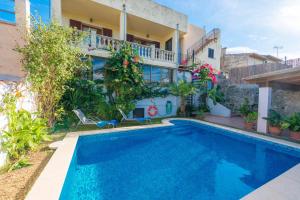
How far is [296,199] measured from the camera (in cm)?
351

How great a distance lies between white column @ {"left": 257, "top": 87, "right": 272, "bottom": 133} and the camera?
28.8 ft

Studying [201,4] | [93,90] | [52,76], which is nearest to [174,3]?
[201,4]

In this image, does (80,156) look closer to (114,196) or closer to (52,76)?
(114,196)

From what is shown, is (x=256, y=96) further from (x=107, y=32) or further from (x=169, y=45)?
(x=107, y=32)

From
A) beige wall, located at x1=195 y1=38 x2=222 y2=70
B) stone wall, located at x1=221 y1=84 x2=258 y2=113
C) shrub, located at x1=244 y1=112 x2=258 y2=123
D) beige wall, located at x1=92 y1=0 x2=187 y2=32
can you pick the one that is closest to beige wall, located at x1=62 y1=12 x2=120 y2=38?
beige wall, located at x1=92 y1=0 x2=187 y2=32

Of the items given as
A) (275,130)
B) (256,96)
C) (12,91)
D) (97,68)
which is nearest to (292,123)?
(275,130)

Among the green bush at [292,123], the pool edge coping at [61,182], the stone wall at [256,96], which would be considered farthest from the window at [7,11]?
the green bush at [292,123]

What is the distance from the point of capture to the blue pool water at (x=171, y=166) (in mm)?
4145

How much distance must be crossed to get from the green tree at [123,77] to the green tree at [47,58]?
339cm

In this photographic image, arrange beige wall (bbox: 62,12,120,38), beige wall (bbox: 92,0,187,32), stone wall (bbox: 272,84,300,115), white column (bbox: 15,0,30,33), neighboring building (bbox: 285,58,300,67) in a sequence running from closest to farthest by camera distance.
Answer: white column (bbox: 15,0,30,33)
stone wall (bbox: 272,84,300,115)
beige wall (bbox: 92,0,187,32)
beige wall (bbox: 62,12,120,38)
neighboring building (bbox: 285,58,300,67)

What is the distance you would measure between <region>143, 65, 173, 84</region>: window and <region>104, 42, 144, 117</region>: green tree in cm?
283

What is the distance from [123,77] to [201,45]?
1261cm

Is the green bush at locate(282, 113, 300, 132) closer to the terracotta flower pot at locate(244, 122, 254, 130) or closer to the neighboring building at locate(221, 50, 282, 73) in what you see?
the terracotta flower pot at locate(244, 122, 254, 130)

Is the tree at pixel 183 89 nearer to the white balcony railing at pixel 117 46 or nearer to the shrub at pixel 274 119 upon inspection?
the white balcony railing at pixel 117 46
